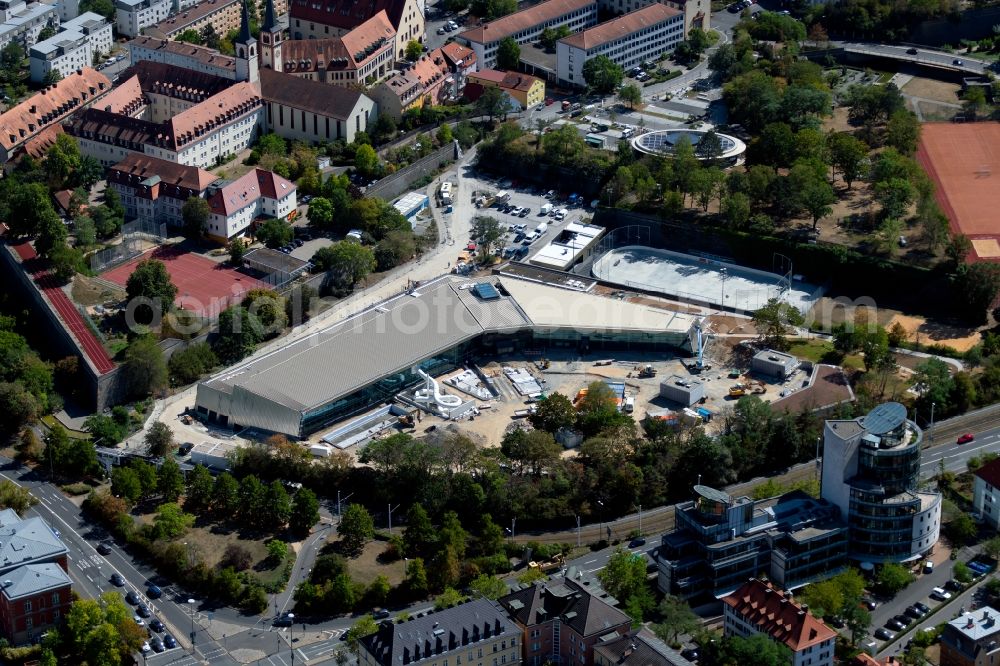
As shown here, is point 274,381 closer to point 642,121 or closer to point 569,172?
point 569,172

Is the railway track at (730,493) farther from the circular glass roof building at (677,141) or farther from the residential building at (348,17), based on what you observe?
the residential building at (348,17)

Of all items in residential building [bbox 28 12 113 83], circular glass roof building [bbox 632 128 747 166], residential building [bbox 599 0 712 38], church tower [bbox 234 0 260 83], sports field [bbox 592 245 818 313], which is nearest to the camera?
sports field [bbox 592 245 818 313]

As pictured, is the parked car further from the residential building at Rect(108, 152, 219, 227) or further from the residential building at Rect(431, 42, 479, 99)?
the residential building at Rect(431, 42, 479, 99)

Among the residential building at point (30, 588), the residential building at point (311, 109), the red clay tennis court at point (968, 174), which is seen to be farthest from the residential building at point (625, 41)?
the residential building at point (30, 588)

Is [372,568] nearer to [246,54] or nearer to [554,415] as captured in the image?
[554,415]

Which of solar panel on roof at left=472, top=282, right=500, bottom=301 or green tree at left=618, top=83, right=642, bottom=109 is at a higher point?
green tree at left=618, top=83, right=642, bottom=109

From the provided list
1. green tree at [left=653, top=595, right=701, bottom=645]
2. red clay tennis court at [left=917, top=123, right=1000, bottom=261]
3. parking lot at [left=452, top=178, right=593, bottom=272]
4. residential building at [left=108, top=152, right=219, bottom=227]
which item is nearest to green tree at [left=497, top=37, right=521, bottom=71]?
parking lot at [left=452, top=178, right=593, bottom=272]
